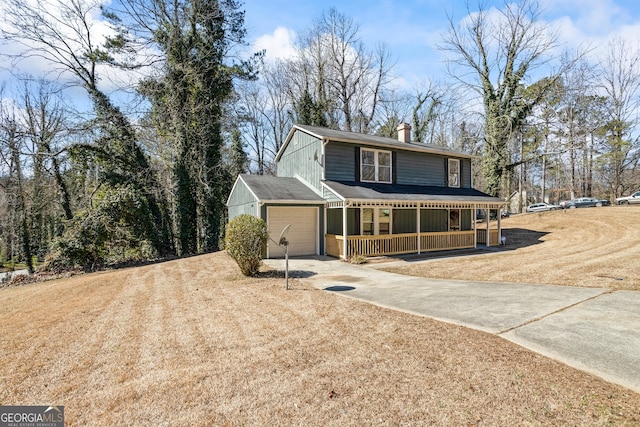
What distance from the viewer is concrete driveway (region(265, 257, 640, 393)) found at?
12.6ft

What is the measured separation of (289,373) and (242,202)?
12626 mm

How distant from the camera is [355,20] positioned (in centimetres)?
2980

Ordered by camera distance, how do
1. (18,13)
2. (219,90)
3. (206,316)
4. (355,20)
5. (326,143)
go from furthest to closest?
1. (355,20)
2. (219,90)
3. (18,13)
4. (326,143)
5. (206,316)

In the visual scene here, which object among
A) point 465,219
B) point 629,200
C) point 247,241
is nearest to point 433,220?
point 465,219

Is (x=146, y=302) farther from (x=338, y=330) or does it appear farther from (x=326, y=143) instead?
(x=326, y=143)

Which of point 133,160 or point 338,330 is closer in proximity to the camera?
point 338,330

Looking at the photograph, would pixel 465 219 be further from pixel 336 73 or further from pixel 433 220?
pixel 336 73

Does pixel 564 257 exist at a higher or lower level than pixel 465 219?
lower

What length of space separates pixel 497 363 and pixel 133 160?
19.6 m

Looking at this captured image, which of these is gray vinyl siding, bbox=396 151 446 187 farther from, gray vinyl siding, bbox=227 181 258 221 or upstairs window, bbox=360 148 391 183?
gray vinyl siding, bbox=227 181 258 221

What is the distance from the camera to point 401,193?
14.3m

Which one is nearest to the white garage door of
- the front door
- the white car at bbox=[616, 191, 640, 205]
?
the front door

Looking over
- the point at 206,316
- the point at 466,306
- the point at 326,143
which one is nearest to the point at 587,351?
the point at 466,306

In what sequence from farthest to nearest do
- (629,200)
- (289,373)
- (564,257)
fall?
(629,200), (564,257), (289,373)
